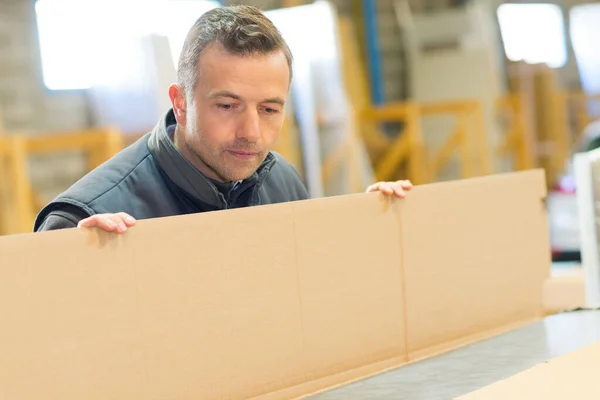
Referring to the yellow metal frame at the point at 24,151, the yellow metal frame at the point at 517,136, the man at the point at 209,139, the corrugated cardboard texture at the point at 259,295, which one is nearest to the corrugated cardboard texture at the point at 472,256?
the corrugated cardboard texture at the point at 259,295

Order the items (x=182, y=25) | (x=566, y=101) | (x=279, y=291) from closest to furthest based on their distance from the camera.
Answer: (x=279, y=291) < (x=182, y=25) < (x=566, y=101)

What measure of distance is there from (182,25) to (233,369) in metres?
4.33

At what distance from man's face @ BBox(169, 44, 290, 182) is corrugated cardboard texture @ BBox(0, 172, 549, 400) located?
7.5 inches

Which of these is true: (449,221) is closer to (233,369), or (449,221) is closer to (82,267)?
(233,369)

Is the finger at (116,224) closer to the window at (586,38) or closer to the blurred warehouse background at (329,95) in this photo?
the blurred warehouse background at (329,95)

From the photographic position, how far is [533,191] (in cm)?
217

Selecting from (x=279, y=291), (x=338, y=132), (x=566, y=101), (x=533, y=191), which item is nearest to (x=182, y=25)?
(x=338, y=132)

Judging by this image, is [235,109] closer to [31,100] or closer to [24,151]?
[24,151]

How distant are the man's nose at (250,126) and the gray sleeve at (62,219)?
1.05ft

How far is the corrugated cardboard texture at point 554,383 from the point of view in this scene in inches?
53.0

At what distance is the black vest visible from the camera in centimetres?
171

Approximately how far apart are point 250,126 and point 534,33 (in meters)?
9.22

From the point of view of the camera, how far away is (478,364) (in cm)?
167

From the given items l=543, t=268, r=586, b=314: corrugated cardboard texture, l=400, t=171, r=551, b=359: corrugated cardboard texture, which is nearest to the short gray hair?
l=400, t=171, r=551, b=359: corrugated cardboard texture
